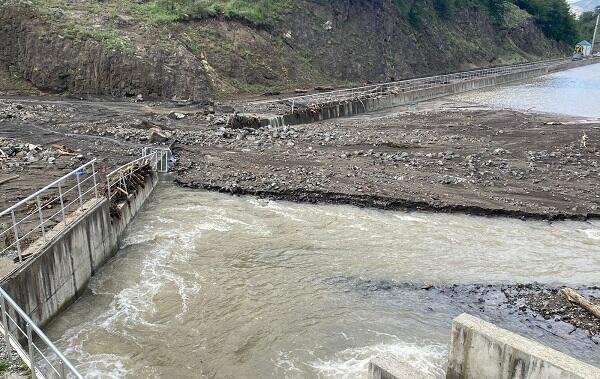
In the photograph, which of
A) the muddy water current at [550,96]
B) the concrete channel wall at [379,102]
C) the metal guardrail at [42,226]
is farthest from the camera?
the muddy water current at [550,96]

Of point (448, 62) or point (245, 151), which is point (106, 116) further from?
point (448, 62)

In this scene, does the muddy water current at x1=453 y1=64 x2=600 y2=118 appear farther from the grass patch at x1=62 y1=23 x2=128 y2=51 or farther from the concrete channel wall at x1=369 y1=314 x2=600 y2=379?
the concrete channel wall at x1=369 y1=314 x2=600 y2=379

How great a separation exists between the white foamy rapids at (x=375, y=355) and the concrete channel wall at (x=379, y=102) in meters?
21.1

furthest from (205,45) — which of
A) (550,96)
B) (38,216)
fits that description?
(550,96)

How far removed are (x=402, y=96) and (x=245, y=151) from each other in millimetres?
25494

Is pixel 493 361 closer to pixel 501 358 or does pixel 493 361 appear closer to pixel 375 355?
pixel 501 358

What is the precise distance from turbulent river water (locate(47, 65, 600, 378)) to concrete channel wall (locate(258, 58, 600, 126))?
1418 centimetres

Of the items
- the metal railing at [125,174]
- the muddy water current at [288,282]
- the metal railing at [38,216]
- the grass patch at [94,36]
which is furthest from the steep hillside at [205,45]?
the metal railing at [38,216]

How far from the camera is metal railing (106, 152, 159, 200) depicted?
1589cm

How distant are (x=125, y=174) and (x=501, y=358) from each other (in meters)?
13.7

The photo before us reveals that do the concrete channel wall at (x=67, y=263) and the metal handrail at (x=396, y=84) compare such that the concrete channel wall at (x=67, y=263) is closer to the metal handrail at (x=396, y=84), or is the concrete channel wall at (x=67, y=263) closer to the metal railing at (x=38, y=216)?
the metal railing at (x=38, y=216)

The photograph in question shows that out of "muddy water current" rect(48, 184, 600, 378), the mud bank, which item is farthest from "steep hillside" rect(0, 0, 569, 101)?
the mud bank

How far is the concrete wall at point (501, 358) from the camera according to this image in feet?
23.7

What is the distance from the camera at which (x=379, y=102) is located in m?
42.3
